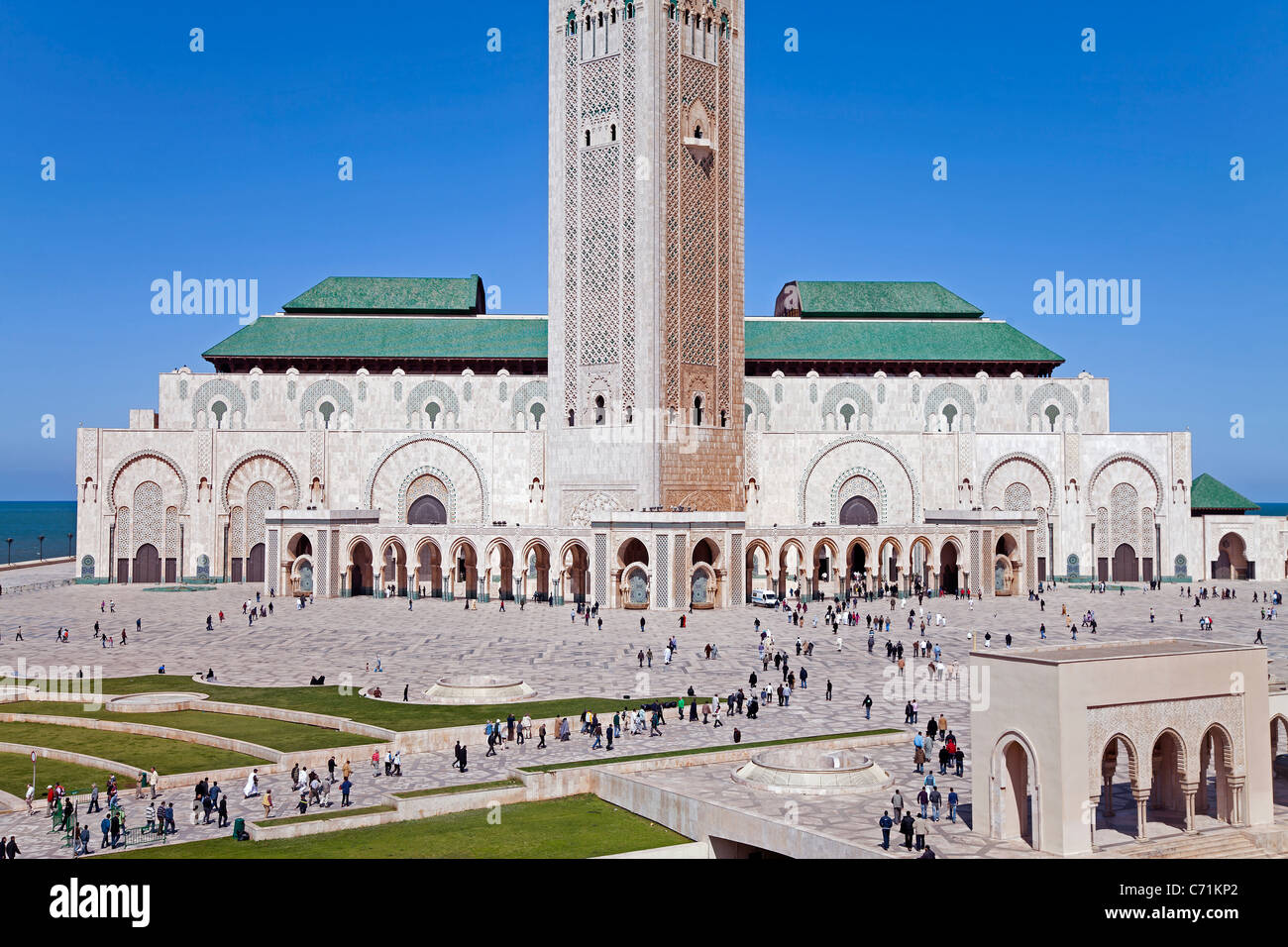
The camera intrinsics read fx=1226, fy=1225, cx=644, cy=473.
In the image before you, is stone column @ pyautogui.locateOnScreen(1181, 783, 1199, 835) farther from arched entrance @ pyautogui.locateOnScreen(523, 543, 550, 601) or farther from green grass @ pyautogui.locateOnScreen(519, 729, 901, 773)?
arched entrance @ pyautogui.locateOnScreen(523, 543, 550, 601)

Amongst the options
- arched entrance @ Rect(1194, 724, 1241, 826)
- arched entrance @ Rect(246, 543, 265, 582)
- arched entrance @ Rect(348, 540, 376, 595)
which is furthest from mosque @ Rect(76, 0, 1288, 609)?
arched entrance @ Rect(1194, 724, 1241, 826)

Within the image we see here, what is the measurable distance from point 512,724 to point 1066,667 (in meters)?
11.4

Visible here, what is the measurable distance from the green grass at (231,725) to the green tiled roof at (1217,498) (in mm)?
49533

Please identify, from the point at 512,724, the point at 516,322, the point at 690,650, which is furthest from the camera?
the point at 516,322

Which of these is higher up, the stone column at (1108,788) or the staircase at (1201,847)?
the stone column at (1108,788)

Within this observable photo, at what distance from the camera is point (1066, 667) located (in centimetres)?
1499

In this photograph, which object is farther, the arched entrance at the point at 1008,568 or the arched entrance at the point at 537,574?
the arched entrance at the point at 1008,568

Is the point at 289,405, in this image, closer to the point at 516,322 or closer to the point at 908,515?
the point at 516,322

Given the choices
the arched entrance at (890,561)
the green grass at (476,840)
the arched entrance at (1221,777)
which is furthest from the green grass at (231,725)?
the arched entrance at (890,561)

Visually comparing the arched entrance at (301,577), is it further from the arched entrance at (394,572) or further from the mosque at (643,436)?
the arched entrance at (394,572)

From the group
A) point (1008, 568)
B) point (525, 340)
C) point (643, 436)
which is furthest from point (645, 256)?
point (1008, 568)

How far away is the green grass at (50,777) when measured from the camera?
772 inches

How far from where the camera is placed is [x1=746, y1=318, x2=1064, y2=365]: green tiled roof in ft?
203

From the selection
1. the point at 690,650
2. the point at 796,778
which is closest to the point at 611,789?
the point at 796,778
